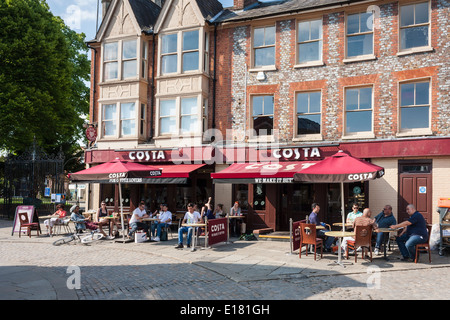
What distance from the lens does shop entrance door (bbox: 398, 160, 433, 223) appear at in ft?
49.0

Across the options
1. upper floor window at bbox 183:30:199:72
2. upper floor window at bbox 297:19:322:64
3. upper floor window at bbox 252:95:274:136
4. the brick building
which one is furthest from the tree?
upper floor window at bbox 297:19:322:64

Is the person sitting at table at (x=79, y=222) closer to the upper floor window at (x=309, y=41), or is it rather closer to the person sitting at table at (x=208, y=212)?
the person sitting at table at (x=208, y=212)

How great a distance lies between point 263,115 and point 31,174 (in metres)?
14.3

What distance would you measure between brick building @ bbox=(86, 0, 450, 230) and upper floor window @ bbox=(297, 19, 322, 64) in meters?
0.05

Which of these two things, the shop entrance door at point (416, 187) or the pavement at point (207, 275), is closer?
the pavement at point (207, 275)

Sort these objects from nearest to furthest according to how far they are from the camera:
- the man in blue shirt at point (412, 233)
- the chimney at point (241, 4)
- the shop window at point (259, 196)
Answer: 1. the man in blue shirt at point (412, 233)
2. the shop window at point (259, 196)
3. the chimney at point (241, 4)

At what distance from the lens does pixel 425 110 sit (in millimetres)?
15516

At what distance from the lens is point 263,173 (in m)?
15.4

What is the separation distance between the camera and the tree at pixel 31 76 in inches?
1005

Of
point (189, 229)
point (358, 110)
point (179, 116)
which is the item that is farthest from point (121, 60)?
point (358, 110)

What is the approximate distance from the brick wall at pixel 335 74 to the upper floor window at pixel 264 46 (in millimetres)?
339

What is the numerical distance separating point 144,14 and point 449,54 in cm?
1520

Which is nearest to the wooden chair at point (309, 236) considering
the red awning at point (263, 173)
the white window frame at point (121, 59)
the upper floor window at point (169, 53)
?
the red awning at point (263, 173)
